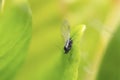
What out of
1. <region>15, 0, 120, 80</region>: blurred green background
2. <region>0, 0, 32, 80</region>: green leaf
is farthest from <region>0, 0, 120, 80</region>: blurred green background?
<region>0, 0, 32, 80</region>: green leaf

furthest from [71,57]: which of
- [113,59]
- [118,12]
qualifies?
[118,12]

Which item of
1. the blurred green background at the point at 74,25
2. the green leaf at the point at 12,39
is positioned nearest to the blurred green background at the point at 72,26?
the blurred green background at the point at 74,25

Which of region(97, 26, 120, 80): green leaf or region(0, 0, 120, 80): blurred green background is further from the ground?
region(0, 0, 120, 80): blurred green background

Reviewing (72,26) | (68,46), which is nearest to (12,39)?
(68,46)

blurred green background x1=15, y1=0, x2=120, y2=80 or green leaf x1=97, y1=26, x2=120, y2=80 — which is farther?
blurred green background x1=15, y1=0, x2=120, y2=80

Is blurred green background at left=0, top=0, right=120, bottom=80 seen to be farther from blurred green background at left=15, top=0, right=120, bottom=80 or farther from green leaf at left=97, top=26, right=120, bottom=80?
green leaf at left=97, top=26, right=120, bottom=80

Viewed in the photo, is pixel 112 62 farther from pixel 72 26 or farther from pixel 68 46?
pixel 72 26
